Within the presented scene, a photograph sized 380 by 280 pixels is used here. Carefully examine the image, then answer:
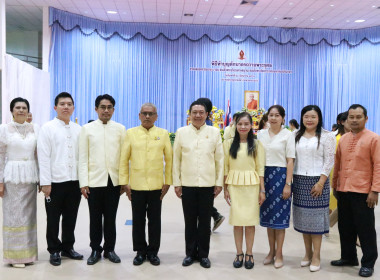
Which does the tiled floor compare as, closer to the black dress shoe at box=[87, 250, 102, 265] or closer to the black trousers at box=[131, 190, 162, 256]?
the black dress shoe at box=[87, 250, 102, 265]

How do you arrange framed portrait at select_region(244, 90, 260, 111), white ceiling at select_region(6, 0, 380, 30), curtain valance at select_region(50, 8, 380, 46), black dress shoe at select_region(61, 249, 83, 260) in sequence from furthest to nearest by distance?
framed portrait at select_region(244, 90, 260, 111)
curtain valance at select_region(50, 8, 380, 46)
white ceiling at select_region(6, 0, 380, 30)
black dress shoe at select_region(61, 249, 83, 260)

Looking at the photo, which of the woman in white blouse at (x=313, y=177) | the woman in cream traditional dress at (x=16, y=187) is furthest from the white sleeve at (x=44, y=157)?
the woman in white blouse at (x=313, y=177)

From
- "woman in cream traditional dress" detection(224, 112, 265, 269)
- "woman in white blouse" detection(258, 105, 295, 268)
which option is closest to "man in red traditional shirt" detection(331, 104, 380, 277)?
"woman in white blouse" detection(258, 105, 295, 268)

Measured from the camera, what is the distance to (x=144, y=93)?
12.0 meters

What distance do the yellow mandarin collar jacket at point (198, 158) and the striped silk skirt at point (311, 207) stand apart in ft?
2.40

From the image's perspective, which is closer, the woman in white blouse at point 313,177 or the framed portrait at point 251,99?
the woman in white blouse at point 313,177

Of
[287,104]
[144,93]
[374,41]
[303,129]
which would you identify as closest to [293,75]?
[287,104]

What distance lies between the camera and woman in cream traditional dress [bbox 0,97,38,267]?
11.7 ft

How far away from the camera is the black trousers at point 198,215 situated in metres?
3.64

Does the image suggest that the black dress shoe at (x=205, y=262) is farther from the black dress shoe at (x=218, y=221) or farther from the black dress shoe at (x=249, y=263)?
the black dress shoe at (x=218, y=221)

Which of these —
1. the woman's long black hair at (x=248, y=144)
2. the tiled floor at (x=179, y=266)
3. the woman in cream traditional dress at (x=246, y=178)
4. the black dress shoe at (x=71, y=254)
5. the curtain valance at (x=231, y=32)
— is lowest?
the tiled floor at (x=179, y=266)

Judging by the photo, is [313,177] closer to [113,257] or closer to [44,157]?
[113,257]

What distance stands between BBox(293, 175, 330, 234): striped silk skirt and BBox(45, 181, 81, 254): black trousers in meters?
2.08

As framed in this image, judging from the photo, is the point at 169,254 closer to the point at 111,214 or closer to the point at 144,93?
the point at 111,214
